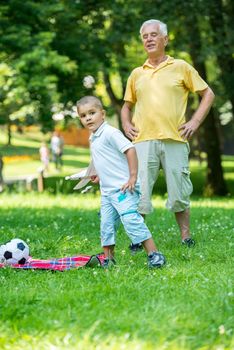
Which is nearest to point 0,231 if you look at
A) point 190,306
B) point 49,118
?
point 190,306

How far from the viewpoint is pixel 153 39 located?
7.41m

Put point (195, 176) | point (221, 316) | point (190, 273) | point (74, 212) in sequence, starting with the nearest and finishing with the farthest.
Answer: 1. point (221, 316)
2. point (190, 273)
3. point (74, 212)
4. point (195, 176)

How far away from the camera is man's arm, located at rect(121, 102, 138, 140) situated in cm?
769

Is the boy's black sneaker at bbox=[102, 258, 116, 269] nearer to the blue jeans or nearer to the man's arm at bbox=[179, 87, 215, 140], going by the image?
the blue jeans

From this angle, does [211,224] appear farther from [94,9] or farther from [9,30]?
[94,9]

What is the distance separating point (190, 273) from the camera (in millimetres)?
5863

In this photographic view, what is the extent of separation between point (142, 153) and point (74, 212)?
14.6ft

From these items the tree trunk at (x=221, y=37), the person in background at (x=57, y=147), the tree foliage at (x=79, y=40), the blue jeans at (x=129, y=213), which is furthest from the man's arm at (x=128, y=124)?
the person in background at (x=57, y=147)

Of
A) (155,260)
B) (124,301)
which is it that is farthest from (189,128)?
(124,301)

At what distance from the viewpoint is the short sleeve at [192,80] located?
7547 mm

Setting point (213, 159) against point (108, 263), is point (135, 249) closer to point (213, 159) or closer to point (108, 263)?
point (108, 263)

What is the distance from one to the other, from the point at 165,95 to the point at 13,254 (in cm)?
229

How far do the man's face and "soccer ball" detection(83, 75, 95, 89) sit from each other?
12849 millimetres

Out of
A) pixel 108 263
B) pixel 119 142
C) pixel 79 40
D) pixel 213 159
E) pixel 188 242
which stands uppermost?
pixel 79 40
